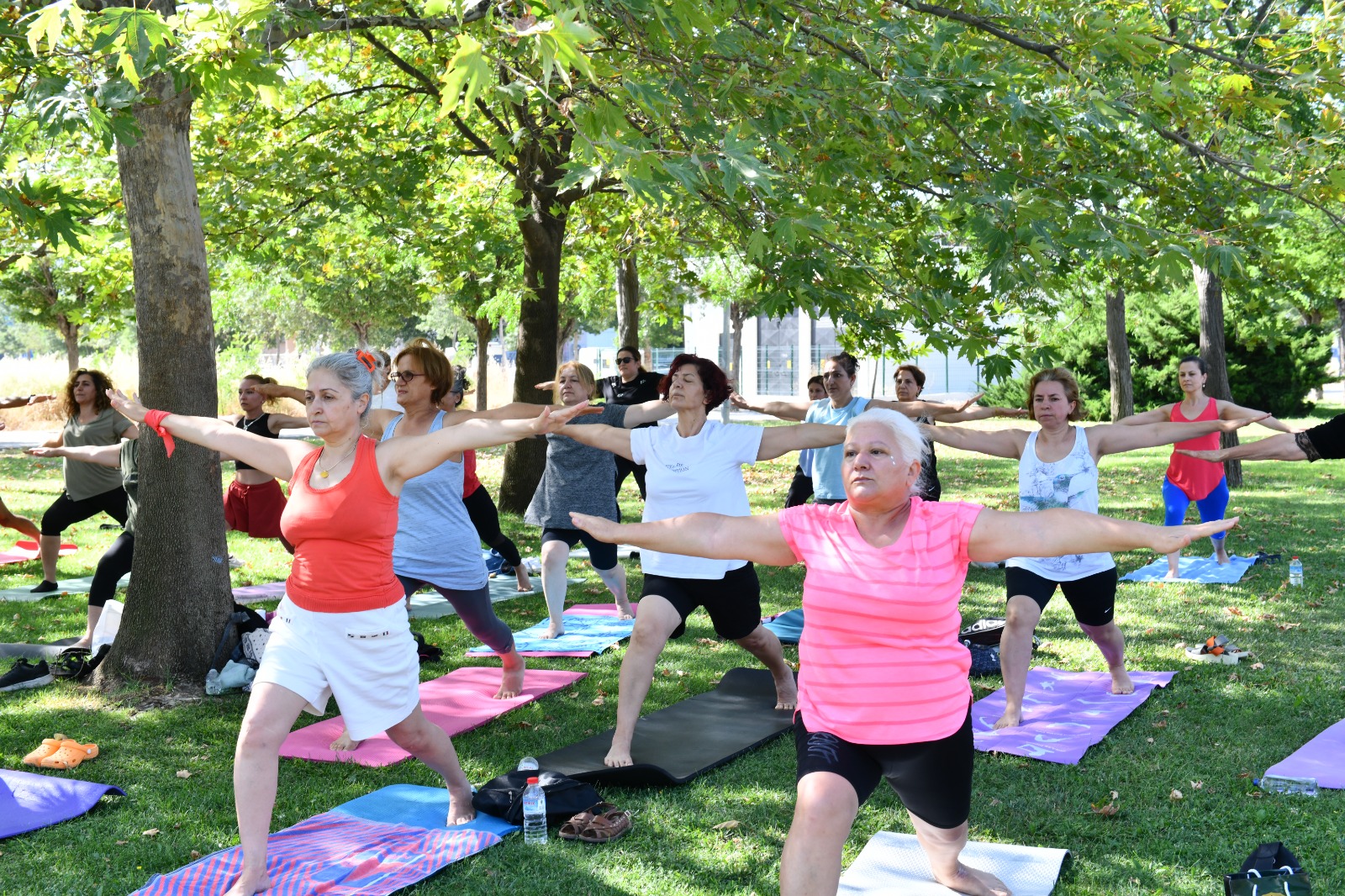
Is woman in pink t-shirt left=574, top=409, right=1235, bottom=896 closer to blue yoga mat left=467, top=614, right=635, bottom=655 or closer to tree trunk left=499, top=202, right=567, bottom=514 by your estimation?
blue yoga mat left=467, top=614, right=635, bottom=655

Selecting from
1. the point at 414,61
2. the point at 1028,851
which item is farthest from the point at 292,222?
the point at 1028,851

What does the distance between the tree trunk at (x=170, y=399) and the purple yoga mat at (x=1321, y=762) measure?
585 centimetres

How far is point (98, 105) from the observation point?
17.5ft

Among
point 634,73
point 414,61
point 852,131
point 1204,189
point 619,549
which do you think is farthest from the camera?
point 414,61

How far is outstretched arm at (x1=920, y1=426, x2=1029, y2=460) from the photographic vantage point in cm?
629

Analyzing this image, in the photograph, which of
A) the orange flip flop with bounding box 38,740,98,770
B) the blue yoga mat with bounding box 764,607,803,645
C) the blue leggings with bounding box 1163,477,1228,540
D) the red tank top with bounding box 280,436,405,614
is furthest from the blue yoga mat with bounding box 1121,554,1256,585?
the orange flip flop with bounding box 38,740,98,770

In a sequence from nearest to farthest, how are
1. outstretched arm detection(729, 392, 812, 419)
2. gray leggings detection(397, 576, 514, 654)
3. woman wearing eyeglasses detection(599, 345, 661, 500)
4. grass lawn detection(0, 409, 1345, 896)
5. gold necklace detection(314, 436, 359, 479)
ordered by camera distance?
gold necklace detection(314, 436, 359, 479)
grass lawn detection(0, 409, 1345, 896)
gray leggings detection(397, 576, 514, 654)
outstretched arm detection(729, 392, 812, 419)
woman wearing eyeglasses detection(599, 345, 661, 500)

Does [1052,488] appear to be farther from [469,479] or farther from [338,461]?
[469,479]

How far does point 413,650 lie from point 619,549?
7336mm

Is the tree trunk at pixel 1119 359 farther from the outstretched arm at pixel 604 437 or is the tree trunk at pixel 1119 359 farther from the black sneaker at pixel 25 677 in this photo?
the black sneaker at pixel 25 677

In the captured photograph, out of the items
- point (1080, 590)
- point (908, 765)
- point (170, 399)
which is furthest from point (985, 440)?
point (170, 399)

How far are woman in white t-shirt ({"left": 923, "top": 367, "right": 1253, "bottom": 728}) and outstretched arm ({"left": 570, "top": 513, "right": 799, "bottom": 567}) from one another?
2.59 m

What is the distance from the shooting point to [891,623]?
3467mm

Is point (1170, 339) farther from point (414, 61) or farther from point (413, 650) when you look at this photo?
point (413, 650)
